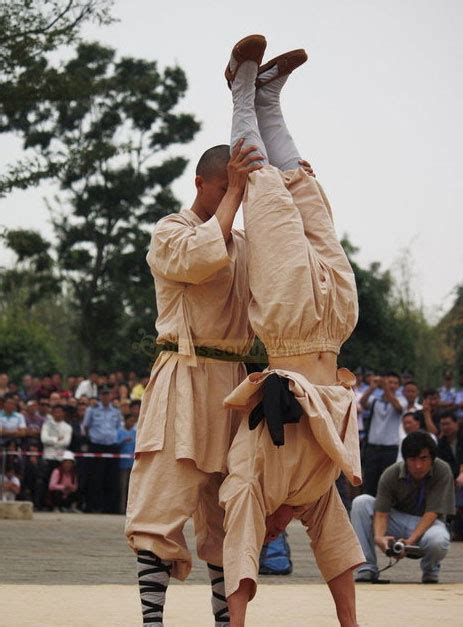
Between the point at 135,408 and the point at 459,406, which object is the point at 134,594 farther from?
the point at 135,408

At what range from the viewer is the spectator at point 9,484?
19.2m

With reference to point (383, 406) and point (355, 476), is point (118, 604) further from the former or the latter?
point (383, 406)

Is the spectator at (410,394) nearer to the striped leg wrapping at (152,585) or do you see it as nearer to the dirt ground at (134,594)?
the dirt ground at (134,594)

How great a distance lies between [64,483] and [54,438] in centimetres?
70

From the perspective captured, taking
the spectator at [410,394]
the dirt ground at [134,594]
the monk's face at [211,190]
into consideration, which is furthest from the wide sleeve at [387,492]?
the spectator at [410,394]

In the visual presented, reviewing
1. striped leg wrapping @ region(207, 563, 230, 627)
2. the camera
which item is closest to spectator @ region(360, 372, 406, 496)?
the camera

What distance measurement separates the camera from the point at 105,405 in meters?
19.6

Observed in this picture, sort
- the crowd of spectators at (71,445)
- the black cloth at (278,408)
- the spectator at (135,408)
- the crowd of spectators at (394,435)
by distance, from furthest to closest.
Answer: the spectator at (135,408)
the crowd of spectators at (71,445)
the crowd of spectators at (394,435)
the black cloth at (278,408)

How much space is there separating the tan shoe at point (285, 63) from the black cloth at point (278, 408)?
4.51 feet

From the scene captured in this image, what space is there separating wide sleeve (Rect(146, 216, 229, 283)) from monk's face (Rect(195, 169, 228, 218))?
0.76 ft

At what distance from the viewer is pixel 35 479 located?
64.6 ft

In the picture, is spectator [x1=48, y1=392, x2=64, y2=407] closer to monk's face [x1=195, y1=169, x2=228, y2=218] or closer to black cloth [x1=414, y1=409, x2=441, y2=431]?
black cloth [x1=414, y1=409, x2=441, y2=431]

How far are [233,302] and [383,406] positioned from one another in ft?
35.2

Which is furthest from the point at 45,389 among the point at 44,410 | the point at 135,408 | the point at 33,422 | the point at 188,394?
the point at 188,394
